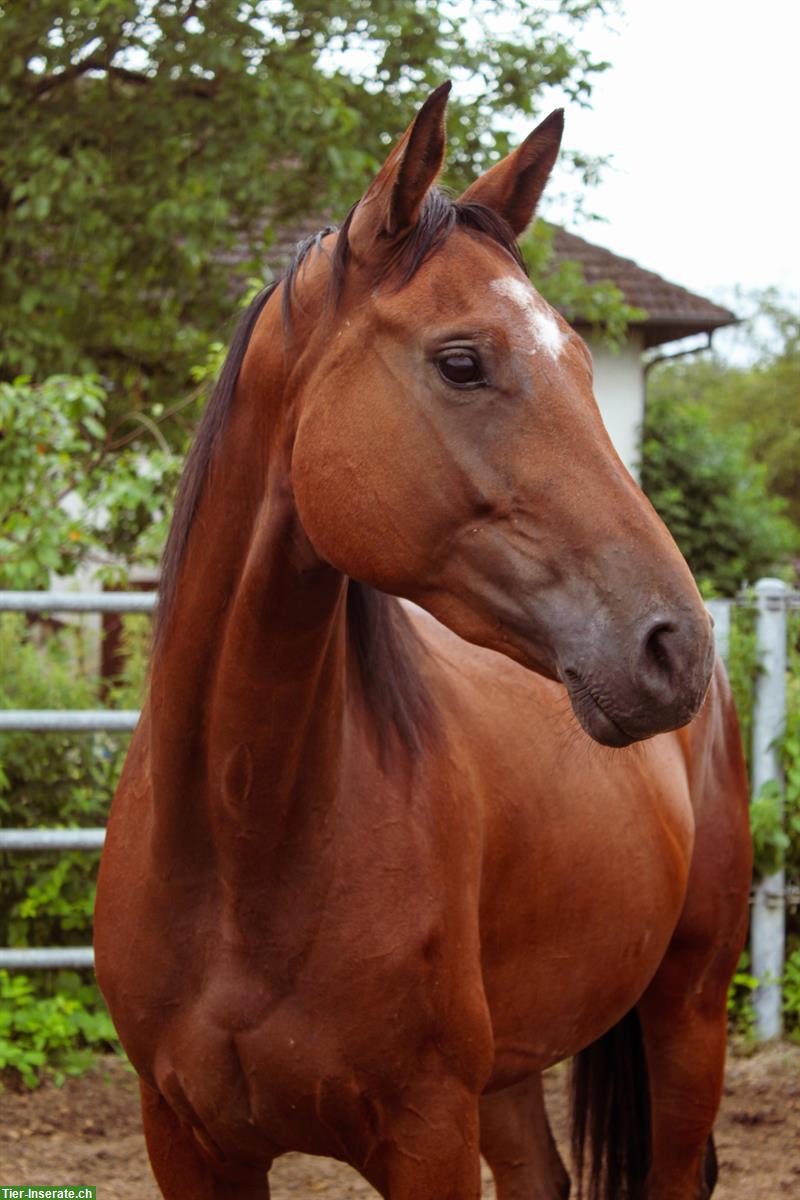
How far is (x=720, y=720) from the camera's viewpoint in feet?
11.9

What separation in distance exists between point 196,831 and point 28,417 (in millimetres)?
4113

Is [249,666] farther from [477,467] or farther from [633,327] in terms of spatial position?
[633,327]

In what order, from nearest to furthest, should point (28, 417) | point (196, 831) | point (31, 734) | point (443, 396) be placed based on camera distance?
1. point (443, 396)
2. point (196, 831)
3. point (31, 734)
4. point (28, 417)

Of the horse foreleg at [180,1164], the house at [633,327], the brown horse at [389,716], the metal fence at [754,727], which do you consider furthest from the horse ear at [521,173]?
the house at [633,327]

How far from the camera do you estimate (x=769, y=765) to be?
18.3 feet

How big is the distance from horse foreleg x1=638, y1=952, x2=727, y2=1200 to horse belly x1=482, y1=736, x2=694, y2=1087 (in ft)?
1.33

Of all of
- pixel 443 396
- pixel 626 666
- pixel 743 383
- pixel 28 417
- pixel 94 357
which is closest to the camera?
pixel 626 666

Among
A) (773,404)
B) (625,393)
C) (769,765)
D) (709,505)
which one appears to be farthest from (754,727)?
(773,404)

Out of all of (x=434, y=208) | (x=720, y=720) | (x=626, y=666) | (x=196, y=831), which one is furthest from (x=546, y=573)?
(x=720, y=720)

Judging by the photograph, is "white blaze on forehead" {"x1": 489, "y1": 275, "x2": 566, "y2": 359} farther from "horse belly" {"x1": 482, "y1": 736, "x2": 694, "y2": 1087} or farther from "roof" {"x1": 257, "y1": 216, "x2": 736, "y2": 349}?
"roof" {"x1": 257, "y1": 216, "x2": 736, "y2": 349}

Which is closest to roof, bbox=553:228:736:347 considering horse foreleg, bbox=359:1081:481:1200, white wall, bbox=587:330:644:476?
white wall, bbox=587:330:644:476

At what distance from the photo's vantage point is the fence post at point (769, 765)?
542cm

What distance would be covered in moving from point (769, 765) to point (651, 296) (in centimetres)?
1463

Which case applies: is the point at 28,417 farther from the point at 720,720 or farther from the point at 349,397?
the point at 349,397
